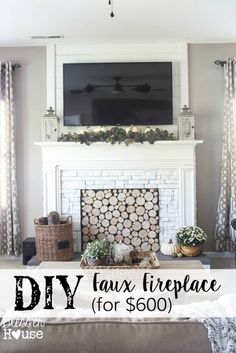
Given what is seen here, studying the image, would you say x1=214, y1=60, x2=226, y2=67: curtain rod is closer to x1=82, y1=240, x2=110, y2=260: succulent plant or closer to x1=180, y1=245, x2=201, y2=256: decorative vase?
x1=180, y1=245, x2=201, y2=256: decorative vase

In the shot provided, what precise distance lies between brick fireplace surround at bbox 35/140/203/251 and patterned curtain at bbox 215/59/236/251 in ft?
1.28

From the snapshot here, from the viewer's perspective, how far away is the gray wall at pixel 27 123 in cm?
466

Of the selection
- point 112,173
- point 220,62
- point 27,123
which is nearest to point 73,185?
point 112,173

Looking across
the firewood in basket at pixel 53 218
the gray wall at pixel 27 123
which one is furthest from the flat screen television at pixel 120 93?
the firewood in basket at pixel 53 218

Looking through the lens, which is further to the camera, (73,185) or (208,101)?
(208,101)

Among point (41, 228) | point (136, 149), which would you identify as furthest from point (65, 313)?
point (136, 149)

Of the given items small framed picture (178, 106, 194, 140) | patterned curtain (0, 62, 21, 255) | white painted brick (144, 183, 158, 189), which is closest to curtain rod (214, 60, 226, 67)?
small framed picture (178, 106, 194, 140)

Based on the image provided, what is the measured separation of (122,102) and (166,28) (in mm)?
1001

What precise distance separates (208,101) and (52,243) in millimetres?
2628

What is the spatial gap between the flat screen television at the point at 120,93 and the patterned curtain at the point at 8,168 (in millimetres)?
763

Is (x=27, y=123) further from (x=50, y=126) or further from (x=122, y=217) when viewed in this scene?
(x=122, y=217)

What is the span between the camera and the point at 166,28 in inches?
164

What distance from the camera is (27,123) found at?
4.68 metres

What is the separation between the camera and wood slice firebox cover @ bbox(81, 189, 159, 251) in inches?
174
